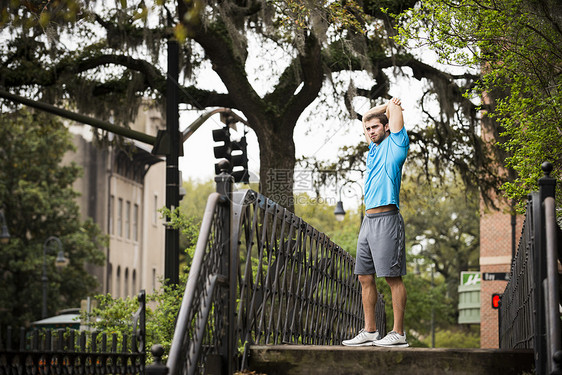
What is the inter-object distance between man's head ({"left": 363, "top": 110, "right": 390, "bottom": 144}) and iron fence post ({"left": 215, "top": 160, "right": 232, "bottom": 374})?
156 cm

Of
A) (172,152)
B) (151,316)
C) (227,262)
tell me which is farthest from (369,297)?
(172,152)

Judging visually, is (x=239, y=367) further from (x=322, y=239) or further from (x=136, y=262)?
(x=136, y=262)

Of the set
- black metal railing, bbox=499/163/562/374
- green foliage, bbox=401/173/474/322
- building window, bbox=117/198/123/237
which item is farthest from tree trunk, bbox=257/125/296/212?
green foliage, bbox=401/173/474/322

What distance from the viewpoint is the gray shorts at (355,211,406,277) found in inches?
273

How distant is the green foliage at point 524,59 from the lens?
1028 centimetres

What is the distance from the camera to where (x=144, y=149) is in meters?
51.8

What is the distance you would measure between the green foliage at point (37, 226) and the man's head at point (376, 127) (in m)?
32.4

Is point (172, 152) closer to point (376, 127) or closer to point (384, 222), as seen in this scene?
point (376, 127)

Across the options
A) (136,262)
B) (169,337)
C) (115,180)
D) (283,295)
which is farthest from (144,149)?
(283,295)

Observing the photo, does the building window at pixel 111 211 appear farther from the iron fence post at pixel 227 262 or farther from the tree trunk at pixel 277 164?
the iron fence post at pixel 227 262

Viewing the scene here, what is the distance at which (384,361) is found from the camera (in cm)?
607

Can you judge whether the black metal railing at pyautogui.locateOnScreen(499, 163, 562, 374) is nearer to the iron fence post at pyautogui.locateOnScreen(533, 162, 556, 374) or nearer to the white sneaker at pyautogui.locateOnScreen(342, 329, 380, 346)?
the iron fence post at pyautogui.locateOnScreen(533, 162, 556, 374)

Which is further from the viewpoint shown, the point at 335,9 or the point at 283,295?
the point at 335,9

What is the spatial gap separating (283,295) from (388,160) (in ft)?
5.30
